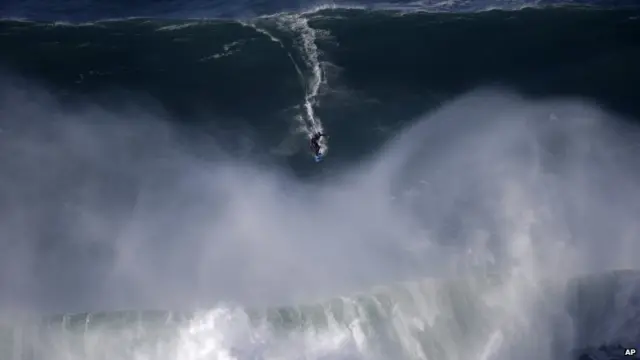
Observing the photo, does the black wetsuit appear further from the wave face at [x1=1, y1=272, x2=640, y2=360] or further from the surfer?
the wave face at [x1=1, y1=272, x2=640, y2=360]

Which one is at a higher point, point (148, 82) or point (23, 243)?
point (148, 82)

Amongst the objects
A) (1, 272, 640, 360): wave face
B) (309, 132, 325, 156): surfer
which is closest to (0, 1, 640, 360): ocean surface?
(1, 272, 640, 360): wave face

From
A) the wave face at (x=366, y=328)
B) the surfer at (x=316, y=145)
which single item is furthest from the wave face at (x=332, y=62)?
the wave face at (x=366, y=328)

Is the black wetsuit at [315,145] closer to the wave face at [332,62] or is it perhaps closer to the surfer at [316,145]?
the surfer at [316,145]

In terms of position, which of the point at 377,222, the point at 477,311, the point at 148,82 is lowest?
the point at 477,311

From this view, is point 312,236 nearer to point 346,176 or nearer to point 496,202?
point 346,176

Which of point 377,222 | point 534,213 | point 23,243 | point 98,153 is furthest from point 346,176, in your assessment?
point 23,243

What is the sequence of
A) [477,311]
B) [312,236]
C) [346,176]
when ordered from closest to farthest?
[477,311] < [312,236] < [346,176]

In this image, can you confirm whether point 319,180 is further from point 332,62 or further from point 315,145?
point 332,62

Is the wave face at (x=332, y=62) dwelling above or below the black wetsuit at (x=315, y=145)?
above

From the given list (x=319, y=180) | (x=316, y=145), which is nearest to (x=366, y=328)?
(x=319, y=180)
